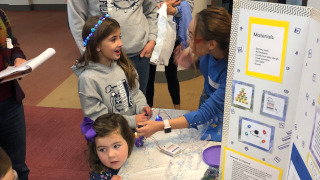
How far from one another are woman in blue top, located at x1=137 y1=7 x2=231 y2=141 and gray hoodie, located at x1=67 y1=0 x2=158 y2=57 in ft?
1.78

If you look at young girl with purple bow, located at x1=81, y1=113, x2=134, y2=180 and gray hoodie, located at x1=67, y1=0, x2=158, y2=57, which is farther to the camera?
gray hoodie, located at x1=67, y1=0, x2=158, y2=57

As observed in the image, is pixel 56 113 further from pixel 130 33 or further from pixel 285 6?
pixel 285 6

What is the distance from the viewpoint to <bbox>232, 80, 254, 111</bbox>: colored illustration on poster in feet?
2.92

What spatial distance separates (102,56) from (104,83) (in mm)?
172

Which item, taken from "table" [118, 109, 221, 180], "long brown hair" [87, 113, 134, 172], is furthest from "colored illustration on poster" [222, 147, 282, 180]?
"long brown hair" [87, 113, 134, 172]

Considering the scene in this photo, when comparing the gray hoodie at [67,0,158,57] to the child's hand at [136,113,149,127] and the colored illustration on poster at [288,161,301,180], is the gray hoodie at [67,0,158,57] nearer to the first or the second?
the child's hand at [136,113,149,127]

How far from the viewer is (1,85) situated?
1608 mm

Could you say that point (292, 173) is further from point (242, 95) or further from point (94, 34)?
point (94, 34)

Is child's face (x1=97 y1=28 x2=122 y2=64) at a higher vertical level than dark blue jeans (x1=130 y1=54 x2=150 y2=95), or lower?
higher

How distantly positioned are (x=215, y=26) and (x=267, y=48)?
788 mm

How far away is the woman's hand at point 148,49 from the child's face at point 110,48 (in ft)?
1.22

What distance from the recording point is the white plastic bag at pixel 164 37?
7.43 feet

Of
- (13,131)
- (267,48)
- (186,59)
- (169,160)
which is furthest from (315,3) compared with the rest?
(13,131)

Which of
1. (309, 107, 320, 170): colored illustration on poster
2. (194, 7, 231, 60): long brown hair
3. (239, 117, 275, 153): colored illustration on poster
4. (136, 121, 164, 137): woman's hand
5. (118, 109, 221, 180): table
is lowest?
(118, 109, 221, 180): table
